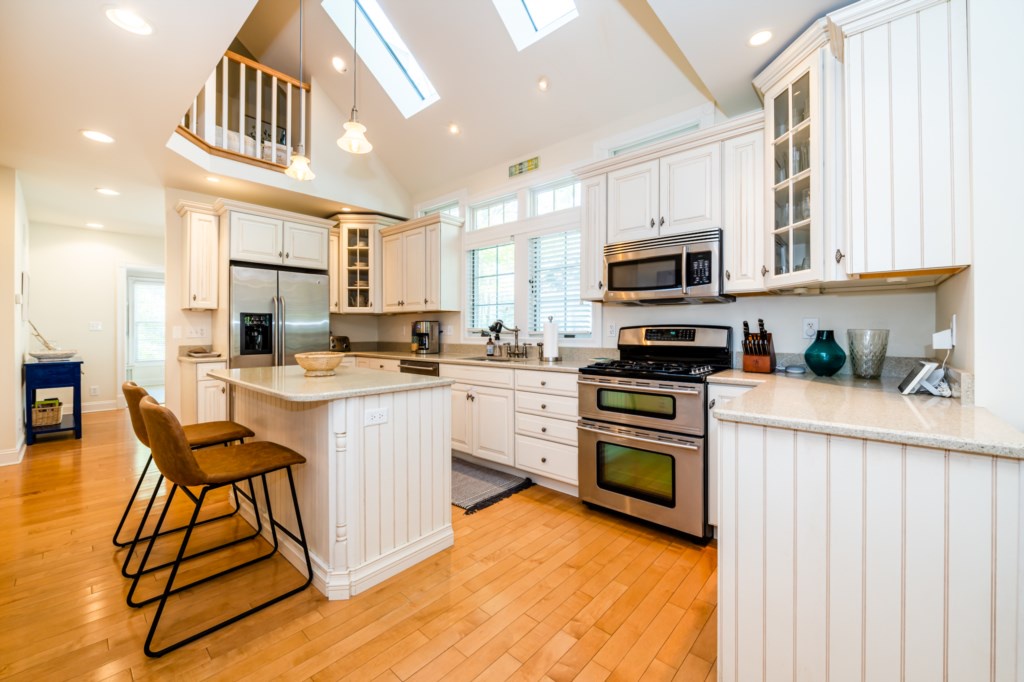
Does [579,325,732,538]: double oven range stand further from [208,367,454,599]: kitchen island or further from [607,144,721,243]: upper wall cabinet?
[208,367,454,599]: kitchen island

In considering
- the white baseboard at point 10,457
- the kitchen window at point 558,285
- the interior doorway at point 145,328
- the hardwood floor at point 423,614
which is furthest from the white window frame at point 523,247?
the interior doorway at point 145,328

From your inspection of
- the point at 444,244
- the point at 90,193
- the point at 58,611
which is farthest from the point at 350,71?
the point at 58,611

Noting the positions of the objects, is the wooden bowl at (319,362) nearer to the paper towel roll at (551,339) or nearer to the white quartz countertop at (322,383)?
the white quartz countertop at (322,383)

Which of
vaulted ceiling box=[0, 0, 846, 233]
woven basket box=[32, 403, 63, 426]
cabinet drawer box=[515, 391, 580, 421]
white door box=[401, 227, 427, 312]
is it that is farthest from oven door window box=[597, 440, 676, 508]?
woven basket box=[32, 403, 63, 426]

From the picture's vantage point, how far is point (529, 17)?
334 cm

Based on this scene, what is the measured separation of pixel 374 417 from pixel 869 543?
5.95 feet

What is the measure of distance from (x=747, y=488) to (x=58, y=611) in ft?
9.01

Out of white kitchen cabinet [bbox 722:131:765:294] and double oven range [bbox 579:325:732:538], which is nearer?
double oven range [bbox 579:325:732:538]

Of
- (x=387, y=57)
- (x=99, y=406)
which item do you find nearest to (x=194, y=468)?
(x=387, y=57)

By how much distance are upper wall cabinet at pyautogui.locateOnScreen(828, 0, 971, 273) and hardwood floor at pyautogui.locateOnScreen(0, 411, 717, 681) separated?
1.66m

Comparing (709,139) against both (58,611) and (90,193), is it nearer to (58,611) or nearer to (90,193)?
(58,611)

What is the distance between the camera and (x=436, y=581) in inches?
77.7

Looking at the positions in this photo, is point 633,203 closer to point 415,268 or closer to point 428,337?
point 415,268

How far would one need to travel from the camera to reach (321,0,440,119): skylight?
3.91m
